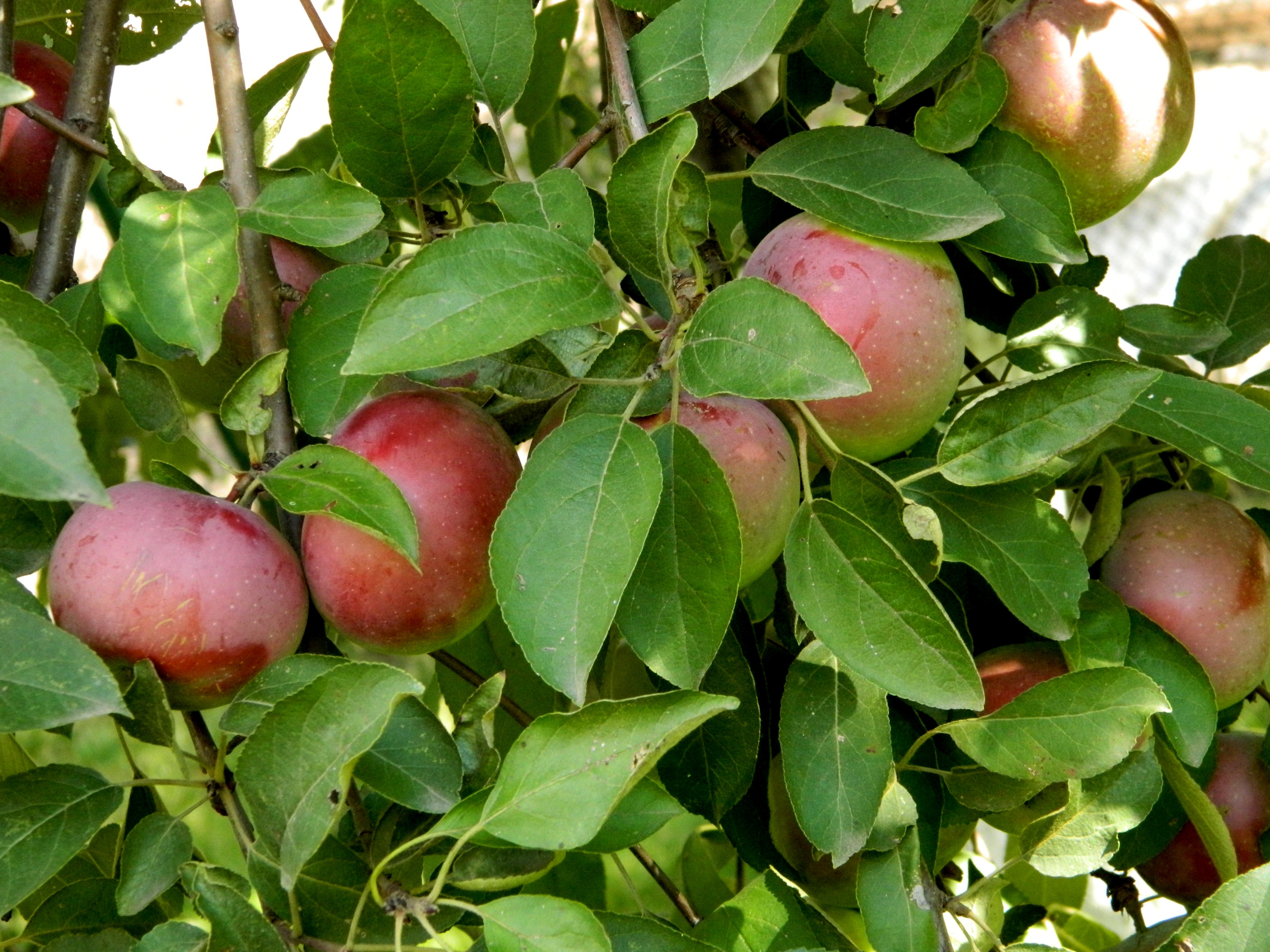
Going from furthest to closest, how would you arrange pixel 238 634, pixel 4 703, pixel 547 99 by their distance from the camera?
pixel 547 99
pixel 238 634
pixel 4 703

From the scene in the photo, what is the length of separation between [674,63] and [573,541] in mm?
265

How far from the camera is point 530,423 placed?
0.68 m

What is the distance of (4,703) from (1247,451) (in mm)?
570

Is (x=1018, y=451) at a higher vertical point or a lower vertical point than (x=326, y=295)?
lower

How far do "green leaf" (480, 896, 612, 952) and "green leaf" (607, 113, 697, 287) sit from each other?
0.27 m

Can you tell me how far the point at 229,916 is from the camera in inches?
18.5

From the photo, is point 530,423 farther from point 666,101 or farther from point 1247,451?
point 1247,451

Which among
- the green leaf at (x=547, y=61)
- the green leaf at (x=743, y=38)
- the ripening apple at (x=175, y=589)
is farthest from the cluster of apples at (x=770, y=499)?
the green leaf at (x=547, y=61)

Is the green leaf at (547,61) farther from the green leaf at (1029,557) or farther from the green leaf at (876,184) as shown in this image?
the green leaf at (1029,557)

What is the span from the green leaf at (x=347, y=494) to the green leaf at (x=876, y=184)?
25 cm

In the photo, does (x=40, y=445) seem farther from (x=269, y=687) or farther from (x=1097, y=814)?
(x=1097, y=814)

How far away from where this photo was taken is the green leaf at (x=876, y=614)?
1.68 ft

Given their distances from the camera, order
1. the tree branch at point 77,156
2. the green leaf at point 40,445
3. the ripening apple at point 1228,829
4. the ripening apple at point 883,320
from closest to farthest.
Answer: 1. the green leaf at point 40,445
2. the ripening apple at point 883,320
3. the tree branch at point 77,156
4. the ripening apple at point 1228,829

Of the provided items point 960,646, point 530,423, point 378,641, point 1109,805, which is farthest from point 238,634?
point 1109,805
